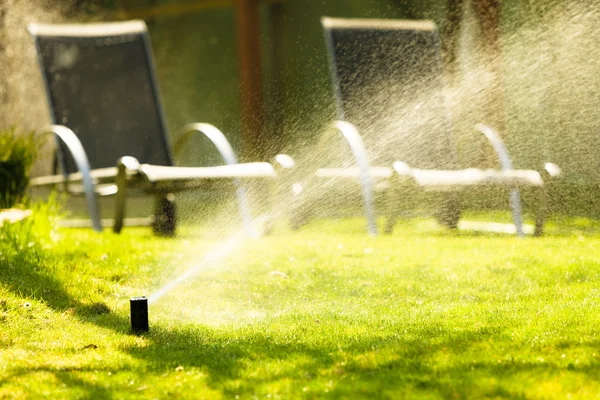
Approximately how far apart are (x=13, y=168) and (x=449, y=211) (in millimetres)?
3087

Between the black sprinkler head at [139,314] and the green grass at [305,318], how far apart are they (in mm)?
48

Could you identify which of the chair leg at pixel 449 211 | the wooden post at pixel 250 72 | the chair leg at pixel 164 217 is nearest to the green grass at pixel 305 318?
the chair leg at pixel 449 211

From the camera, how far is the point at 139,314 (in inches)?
125

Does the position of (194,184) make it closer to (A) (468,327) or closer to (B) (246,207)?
Result: (B) (246,207)

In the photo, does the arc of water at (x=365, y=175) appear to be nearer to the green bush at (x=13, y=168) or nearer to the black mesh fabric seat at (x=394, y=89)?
the black mesh fabric seat at (x=394, y=89)

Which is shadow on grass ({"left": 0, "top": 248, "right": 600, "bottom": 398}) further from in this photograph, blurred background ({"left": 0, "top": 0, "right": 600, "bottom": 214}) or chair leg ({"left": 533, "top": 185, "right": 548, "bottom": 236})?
blurred background ({"left": 0, "top": 0, "right": 600, "bottom": 214})

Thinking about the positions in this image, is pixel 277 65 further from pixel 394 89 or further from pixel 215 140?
pixel 215 140

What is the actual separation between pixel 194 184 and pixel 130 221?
3.08ft

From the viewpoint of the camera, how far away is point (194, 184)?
606cm

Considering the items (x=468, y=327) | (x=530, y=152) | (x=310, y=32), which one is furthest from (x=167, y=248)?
(x=310, y=32)

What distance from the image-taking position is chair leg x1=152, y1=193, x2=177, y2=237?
6.54 m

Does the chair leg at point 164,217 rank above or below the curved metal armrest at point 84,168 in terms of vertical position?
below

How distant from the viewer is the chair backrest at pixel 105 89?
6812 millimetres

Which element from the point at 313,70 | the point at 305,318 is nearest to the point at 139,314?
the point at 305,318
